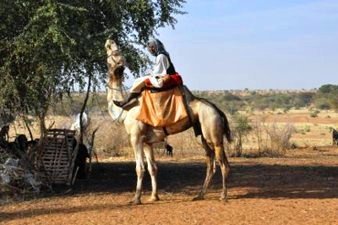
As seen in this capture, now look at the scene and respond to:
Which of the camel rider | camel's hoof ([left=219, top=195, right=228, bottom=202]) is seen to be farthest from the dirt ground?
the camel rider

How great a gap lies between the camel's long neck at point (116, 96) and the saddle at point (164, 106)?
2.04 feet

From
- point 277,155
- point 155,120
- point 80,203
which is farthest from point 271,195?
point 277,155

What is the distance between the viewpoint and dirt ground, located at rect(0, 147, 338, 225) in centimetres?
1284

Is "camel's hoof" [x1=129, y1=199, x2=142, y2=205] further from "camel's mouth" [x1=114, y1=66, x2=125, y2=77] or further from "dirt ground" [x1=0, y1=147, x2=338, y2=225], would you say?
"camel's mouth" [x1=114, y1=66, x2=125, y2=77]

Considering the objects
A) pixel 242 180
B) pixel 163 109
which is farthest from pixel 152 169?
pixel 242 180

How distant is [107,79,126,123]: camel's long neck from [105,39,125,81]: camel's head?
164 mm

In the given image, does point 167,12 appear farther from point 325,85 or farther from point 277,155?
point 325,85

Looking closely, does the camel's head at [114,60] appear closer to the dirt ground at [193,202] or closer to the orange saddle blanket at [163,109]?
the orange saddle blanket at [163,109]

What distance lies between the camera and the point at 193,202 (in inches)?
579

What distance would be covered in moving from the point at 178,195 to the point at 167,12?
4.96m

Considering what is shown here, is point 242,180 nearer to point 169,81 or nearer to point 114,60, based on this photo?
point 169,81

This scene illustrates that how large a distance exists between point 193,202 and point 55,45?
14.9ft

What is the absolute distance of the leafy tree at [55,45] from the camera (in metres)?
15.3

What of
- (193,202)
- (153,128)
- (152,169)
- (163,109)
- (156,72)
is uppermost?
(156,72)
